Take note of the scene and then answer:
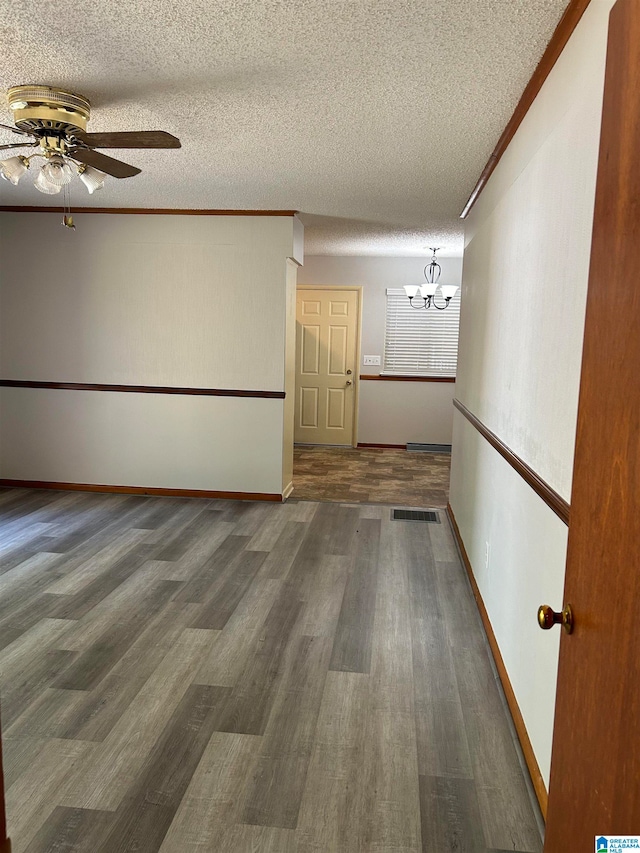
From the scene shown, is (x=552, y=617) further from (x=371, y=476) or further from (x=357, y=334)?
(x=357, y=334)

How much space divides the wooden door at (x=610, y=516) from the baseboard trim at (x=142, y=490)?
463 centimetres

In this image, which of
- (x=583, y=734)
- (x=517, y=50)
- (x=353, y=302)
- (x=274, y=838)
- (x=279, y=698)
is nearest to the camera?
(x=583, y=734)

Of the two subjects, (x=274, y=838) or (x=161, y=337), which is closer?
(x=274, y=838)

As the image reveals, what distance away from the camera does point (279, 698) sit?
2574 mm

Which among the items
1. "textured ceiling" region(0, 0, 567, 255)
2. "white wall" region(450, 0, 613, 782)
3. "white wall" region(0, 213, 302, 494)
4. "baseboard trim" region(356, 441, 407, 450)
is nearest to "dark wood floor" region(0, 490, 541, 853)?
"white wall" region(450, 0, 613, 782)

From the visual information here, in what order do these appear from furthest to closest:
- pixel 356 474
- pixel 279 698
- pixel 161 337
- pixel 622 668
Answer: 1. pixel 356 474
2. pixel 161 337
3. pixel 279 698
4. pixel 622 668

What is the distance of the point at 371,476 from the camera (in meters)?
6.95

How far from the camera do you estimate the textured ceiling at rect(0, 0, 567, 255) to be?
2068mm

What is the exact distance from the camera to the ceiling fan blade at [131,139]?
2.57 meters

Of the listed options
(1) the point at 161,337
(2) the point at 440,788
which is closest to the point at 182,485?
(1) the point at 161,337

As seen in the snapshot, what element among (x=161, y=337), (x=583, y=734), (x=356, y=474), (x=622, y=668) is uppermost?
(x=161, y=337)

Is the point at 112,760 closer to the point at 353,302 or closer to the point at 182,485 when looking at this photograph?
the point at 182,485

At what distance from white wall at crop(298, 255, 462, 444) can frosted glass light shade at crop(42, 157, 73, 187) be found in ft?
19.0

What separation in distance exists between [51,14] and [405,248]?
224 inches
